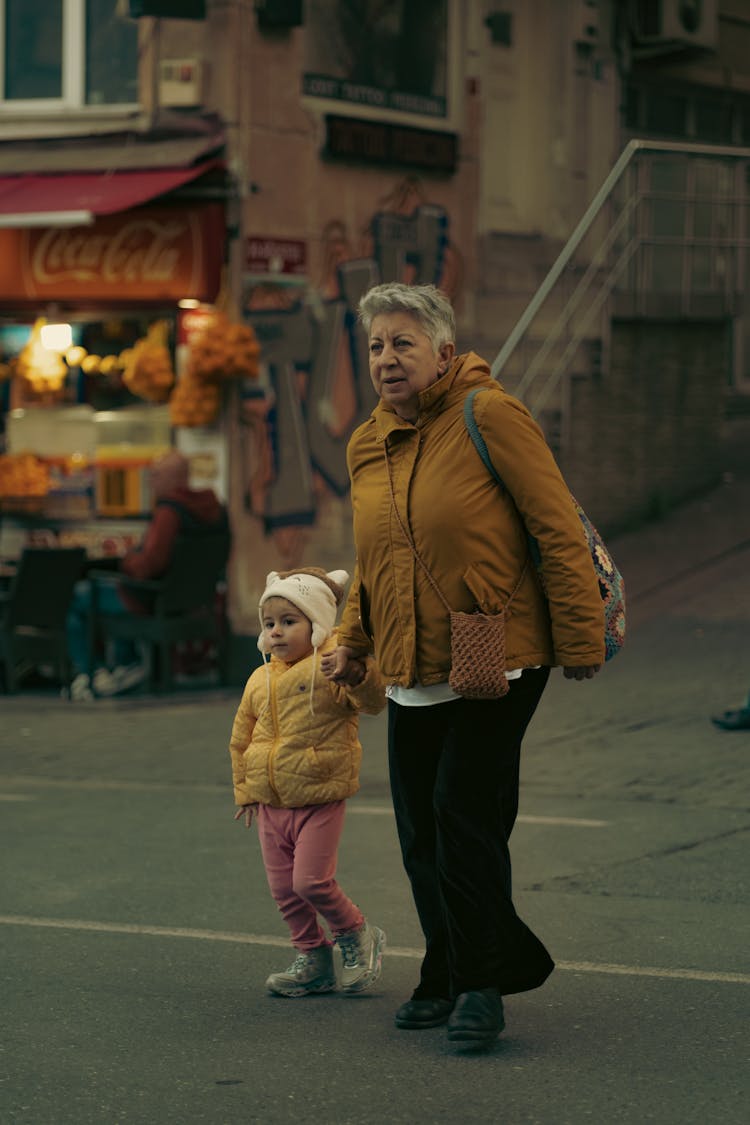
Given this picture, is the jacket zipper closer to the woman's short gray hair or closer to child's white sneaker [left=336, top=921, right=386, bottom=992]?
child's white sneaker [left=336, top=921, right=386, bottom=992]

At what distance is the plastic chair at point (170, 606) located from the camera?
1365 centimetres

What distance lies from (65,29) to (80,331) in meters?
2.35

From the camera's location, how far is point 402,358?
535 centimetres

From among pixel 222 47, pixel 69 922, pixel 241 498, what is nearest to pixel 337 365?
pixel 241 498

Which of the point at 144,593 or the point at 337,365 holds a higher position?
the point at 337,365

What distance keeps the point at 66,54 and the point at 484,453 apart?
1173cm

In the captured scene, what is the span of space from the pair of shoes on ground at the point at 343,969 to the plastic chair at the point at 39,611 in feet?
26.1

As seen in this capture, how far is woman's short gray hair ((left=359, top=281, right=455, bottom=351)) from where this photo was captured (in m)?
5.35

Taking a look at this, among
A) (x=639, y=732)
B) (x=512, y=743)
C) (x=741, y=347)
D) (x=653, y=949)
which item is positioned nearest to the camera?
(x=512, y=743)

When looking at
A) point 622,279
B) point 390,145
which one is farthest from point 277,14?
point 622,279

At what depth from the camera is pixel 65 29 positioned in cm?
1612

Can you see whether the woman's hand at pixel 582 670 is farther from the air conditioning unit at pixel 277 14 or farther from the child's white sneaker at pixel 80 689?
the air conditioning unit at pixel 277 14

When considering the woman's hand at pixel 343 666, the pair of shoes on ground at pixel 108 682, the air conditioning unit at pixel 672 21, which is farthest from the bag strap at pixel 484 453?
the air conditioning unit at pixel 672 21

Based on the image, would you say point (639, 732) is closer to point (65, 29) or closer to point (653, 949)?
point (653, 949)
